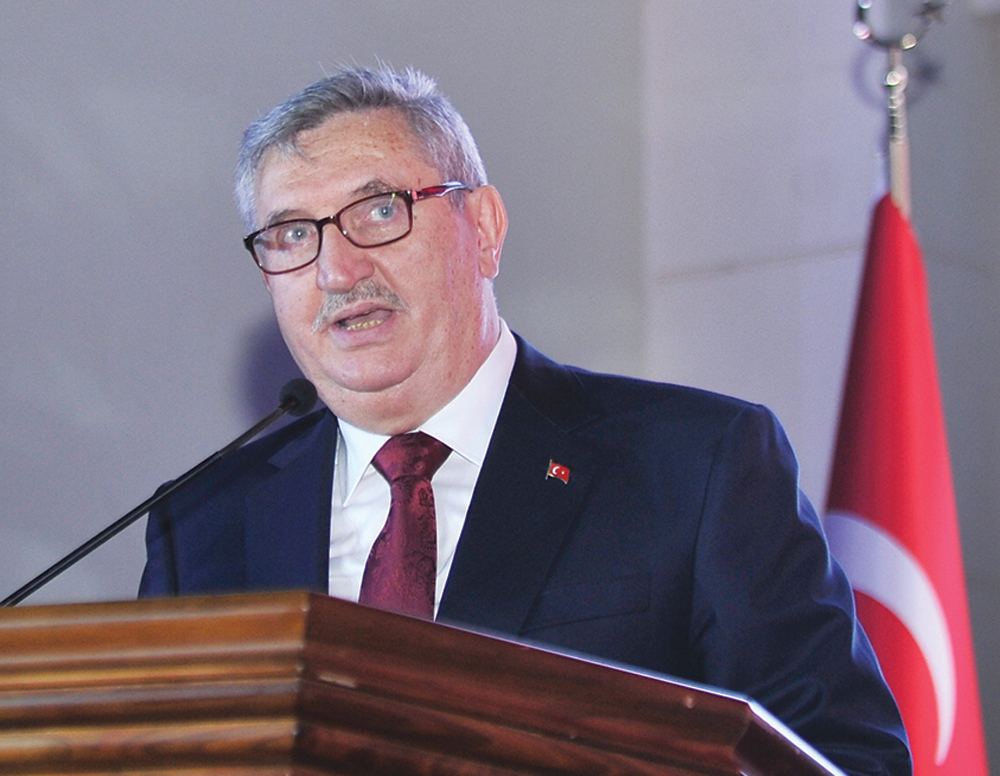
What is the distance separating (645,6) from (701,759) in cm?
350

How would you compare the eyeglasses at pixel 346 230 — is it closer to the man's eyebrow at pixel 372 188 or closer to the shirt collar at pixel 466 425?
the man's eyebrow at pixel 372 188

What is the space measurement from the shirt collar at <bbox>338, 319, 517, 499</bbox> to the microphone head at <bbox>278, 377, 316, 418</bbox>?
9 centimetres

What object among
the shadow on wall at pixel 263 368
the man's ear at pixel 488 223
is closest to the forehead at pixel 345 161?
the man's ear at pixel 488 223

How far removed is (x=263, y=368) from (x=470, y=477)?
119cm

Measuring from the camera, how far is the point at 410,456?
76.1 inches

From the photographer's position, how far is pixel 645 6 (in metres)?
4.06

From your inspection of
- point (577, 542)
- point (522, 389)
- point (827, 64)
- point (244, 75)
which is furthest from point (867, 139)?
point (577, 542)

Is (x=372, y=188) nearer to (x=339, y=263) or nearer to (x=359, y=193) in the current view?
Answer: (x=359, y=193)

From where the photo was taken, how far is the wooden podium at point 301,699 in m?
0.75

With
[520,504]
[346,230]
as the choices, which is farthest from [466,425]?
[346,230]

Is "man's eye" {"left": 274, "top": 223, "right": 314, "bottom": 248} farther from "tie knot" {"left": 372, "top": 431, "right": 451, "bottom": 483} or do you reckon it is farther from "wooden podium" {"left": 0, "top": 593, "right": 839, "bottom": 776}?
"wooden podium" {"left": 0, "top": 593, "right": 839, "bottom": 776}

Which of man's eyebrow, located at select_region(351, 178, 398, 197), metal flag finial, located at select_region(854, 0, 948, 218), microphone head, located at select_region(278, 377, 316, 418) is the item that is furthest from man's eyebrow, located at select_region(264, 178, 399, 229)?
metal flag finial, located at select_region(854, 0, 948, 218)

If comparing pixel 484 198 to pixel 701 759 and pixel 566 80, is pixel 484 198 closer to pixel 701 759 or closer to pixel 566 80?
pixel 701 759

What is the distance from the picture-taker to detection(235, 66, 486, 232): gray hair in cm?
202
